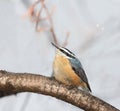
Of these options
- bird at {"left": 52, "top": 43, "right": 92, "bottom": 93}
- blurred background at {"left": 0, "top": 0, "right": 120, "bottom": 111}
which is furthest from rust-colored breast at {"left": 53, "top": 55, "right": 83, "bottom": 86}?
blurred background at {"left": 0, "top": 0, "right": 120, "bottom": 111}

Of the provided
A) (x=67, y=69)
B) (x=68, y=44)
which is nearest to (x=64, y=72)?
(x=67, y=69)

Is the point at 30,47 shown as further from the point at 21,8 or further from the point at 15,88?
the point at 15,88

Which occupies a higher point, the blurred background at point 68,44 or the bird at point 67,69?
the bird at point 67,69

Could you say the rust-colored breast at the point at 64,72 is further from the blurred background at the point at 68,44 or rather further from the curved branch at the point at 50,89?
the blurred background at the point at 68,44

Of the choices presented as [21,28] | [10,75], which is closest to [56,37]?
[21,28]

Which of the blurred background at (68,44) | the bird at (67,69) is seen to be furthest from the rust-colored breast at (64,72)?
the blurred background at (68,44)

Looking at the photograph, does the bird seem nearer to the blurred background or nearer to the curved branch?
the curved branch
